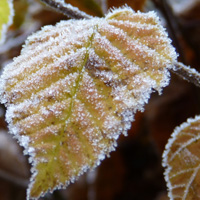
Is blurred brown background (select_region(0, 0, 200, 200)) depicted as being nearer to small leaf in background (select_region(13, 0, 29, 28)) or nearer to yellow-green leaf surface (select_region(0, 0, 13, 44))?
small leaf in background (select_region(13, 0, 29, 28))

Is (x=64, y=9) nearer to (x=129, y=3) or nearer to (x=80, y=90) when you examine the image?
(x=80, y=90)

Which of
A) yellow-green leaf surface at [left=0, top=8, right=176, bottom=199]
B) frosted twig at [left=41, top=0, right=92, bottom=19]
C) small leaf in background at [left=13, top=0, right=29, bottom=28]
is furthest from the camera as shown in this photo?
small leaf in background at [left=13, top=0, right=29, bottom=28]

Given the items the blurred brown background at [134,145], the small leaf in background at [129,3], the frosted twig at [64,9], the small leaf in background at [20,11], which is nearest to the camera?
the frosted twig at [64,9]

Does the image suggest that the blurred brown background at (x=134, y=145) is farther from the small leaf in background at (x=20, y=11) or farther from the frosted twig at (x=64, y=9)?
the frosted twig at (x=64, y=9)

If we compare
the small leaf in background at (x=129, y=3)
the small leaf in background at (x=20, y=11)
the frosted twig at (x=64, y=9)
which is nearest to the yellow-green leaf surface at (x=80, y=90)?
the frosted twig at (x=64, y=9)

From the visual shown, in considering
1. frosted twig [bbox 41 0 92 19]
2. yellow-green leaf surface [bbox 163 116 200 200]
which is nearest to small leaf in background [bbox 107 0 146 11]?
frosted twig [bbox 41 0 92 19]

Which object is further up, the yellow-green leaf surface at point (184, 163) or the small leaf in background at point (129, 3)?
the small leaf in background at point (129, 3)
